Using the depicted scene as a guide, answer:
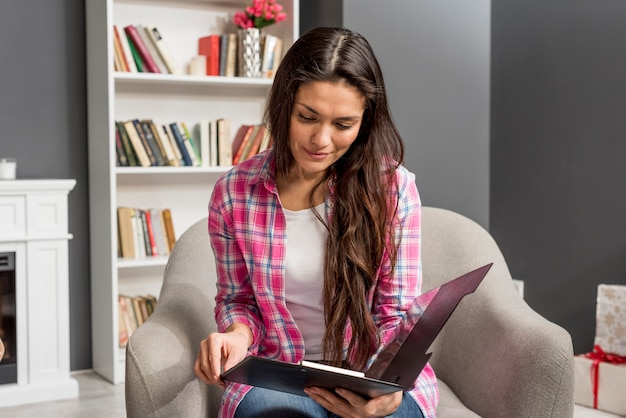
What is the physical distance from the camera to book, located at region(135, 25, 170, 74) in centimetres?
362

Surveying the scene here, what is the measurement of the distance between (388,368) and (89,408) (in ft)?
7.15

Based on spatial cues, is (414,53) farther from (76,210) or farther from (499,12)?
(76,210)

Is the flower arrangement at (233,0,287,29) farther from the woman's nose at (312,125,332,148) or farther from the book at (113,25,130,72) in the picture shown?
the woman's nose at (312,125,332,148)

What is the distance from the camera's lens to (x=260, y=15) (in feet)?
12.2

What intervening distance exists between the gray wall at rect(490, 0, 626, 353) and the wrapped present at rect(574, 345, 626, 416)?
1.08 feet

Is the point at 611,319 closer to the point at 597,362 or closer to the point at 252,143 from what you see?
the point at 597,362

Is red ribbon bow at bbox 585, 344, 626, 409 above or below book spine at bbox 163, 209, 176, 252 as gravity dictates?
below

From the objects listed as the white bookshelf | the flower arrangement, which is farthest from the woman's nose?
the flower arrangement

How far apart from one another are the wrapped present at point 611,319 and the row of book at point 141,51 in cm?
200

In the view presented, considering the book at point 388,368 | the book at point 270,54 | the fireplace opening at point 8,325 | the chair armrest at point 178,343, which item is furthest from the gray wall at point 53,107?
the book at point 388,368

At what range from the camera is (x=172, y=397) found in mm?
1684

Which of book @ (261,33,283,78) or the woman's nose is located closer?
the woman's nose

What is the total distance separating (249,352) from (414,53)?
2.36m

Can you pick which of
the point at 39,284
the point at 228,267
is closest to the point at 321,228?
the point at 228,267
